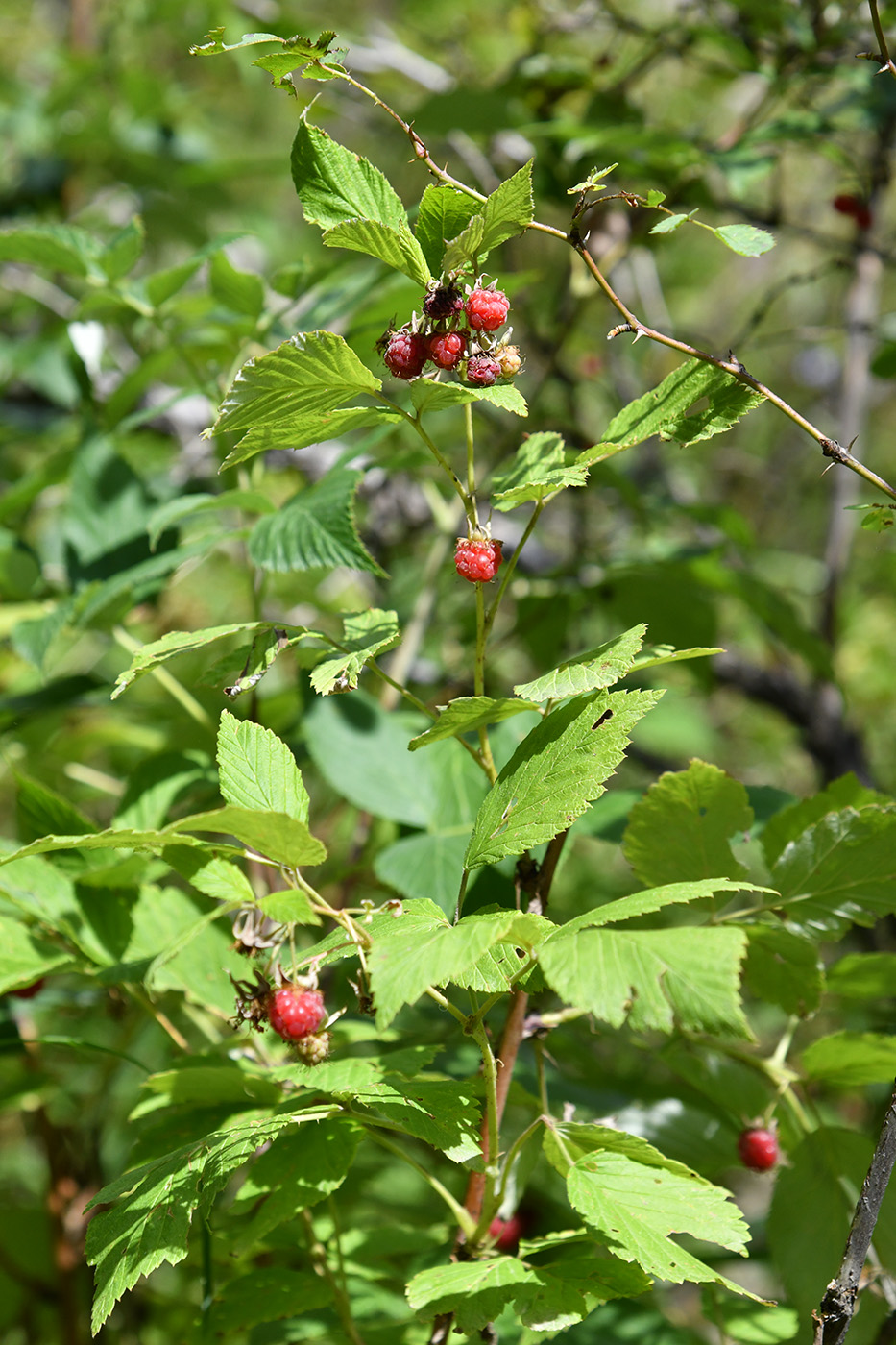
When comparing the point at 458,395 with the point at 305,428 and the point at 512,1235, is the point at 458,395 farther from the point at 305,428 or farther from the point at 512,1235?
the point at 512,1235

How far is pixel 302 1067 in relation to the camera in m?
0.64

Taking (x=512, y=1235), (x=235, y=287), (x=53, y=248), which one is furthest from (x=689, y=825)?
(x=53, y=248)

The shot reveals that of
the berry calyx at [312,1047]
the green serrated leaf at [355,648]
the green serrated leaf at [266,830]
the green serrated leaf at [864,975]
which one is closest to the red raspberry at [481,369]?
the green serrated leaf at [355,648]

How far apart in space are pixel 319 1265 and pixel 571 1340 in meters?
0.22

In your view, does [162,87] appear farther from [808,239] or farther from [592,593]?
[592,593]

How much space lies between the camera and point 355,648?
2.16 feet

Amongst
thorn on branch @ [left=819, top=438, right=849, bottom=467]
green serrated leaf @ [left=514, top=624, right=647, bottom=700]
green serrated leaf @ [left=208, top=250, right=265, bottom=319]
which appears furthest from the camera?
green serrated leaf @ [left=208, top=250, right=265, bottom=319]

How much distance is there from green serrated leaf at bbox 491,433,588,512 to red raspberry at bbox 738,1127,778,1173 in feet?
1.76

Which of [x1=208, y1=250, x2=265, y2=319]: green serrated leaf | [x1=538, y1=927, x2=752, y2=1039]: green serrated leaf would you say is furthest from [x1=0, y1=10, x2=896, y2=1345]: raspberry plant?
[x1=208, y1=250, x2=265, y2=319]: green serrated leaf

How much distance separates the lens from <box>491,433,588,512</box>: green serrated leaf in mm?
576

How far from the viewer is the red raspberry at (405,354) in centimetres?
59

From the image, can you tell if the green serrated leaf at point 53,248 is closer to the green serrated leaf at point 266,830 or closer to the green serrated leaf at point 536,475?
the green serrated leaf at point 536,475

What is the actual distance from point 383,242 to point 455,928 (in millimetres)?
357

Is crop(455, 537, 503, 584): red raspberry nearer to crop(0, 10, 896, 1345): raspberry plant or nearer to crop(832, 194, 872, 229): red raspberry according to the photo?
crop(0, 10, 896, 1345): raspberry plant
